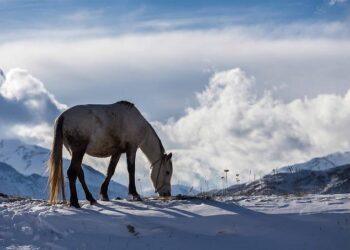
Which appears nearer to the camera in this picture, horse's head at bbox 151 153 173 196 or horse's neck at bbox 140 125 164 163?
horse's head at bbox 151 153 173 196

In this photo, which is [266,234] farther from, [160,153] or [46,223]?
[160,153]

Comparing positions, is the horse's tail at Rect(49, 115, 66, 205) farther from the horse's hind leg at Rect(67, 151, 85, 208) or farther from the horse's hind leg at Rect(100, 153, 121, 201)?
the horse's hind leg at Rect(100, 153, 121, 201)

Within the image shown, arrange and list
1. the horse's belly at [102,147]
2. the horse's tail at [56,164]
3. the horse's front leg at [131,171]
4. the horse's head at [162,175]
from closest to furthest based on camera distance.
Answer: the horse's tail at [56,164] → the horse's belly at [102,147] → the horse's front leg at [131,171] → the horse's head at [162,175]

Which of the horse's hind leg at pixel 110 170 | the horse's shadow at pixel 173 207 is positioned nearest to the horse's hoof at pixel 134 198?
the horse's shadow at pixel 173 207

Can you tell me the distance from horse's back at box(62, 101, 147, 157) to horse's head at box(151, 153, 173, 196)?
1.37 meters

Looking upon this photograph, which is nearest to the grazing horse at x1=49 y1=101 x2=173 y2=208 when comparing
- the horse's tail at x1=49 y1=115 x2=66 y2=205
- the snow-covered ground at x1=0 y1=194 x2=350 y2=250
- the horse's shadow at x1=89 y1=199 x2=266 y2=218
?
the horse's tail at x1=49 y1=115 x2=66 y2=205

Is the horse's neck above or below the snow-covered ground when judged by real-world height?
above

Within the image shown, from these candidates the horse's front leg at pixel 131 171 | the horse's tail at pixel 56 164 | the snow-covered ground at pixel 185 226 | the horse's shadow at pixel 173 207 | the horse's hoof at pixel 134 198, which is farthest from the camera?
the horse's front leg at pixel 131 171

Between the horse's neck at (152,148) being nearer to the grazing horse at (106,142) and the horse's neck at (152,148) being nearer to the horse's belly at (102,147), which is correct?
the grazing horse at (106,142)

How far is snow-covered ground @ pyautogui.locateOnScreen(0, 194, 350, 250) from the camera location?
17.5 metres

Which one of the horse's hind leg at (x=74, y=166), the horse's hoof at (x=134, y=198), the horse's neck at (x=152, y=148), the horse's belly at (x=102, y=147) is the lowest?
the horse's hoof at (x=134, y=198)

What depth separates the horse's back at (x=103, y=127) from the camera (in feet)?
69.3

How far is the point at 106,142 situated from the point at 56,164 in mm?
1624

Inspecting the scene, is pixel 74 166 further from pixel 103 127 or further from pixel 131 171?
pixel 131 171
